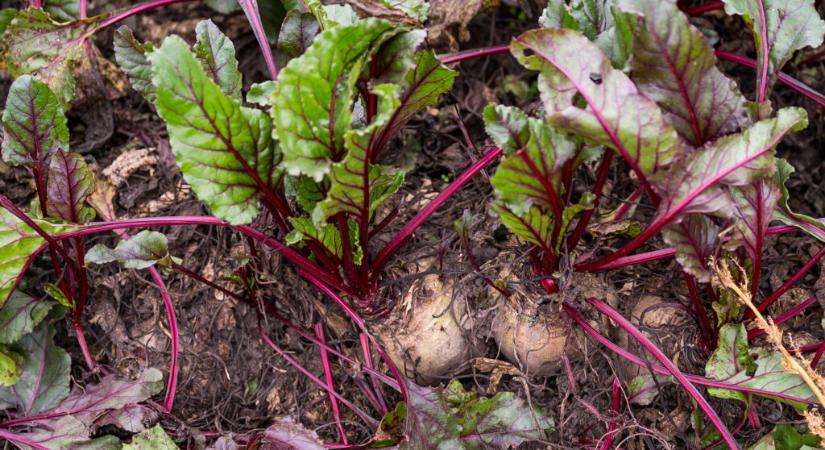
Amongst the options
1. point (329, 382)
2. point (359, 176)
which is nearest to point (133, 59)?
point (359, 176)

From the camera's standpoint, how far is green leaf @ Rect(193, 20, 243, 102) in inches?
58.4

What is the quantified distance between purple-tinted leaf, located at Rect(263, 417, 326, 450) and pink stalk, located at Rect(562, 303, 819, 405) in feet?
2.04

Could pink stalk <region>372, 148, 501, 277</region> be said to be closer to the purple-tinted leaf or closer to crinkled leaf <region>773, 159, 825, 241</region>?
the purple-tinted leaf

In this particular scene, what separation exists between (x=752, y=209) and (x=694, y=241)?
13 cm

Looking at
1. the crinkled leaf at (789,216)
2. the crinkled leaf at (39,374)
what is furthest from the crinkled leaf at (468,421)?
the crinkled leaf at (39,374)

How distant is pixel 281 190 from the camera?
146cm

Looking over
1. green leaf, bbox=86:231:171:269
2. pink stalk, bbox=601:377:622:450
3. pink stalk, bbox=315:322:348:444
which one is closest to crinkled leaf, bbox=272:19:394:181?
green leaf, bbox=86:231:171:269

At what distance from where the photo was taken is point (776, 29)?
1416 mm

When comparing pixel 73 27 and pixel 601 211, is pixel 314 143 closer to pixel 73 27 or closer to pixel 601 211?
pixel 601 211

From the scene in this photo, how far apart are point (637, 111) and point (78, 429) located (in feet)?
4.58

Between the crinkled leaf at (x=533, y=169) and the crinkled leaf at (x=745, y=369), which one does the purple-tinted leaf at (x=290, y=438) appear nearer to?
the crinkled leaf at (x=533, y=169)

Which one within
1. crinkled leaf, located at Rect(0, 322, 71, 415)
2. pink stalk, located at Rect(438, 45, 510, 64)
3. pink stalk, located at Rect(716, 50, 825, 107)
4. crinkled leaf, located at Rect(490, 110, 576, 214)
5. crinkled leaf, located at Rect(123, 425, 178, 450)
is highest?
pink stalk, located at Rect(438, 45, 510, 64)

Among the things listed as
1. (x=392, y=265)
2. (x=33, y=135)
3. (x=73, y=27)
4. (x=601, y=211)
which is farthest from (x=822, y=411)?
(x=73, y=27)

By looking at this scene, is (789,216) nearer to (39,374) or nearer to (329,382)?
(329,382)
